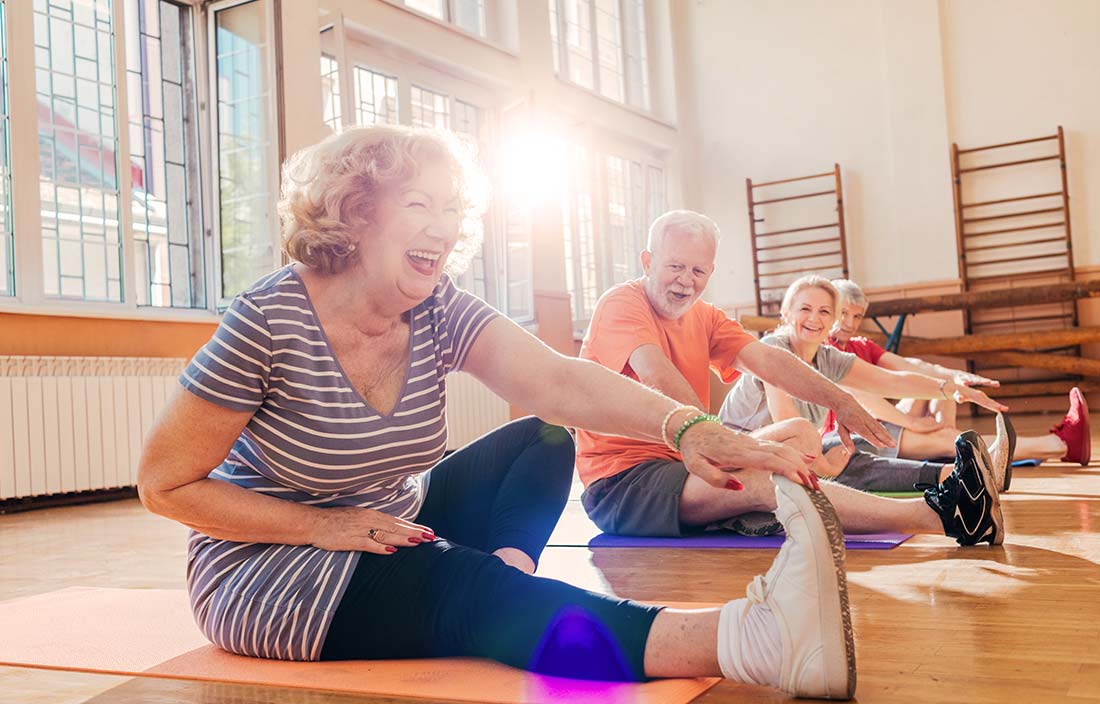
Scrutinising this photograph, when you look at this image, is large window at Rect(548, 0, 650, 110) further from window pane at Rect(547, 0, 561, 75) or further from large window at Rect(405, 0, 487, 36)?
large window at Rect(405, 0, 487, 36)

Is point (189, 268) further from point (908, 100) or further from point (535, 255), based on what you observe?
point (908, 100)

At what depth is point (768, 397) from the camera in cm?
272

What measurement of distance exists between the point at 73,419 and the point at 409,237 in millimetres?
3733

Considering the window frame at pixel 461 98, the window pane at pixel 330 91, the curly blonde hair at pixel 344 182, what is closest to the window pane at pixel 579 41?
the window frame at pixel 461 98

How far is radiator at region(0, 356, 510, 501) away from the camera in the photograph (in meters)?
4.30

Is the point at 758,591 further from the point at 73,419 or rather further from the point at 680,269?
the point at 73,419

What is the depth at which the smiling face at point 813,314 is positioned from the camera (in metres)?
2.95

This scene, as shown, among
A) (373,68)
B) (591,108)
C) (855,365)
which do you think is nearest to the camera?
(855,365)

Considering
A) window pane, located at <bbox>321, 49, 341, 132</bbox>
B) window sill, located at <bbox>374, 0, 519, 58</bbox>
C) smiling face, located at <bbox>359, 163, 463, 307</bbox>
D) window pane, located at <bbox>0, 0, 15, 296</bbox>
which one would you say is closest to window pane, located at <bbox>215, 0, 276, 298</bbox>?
window pane, located at <bbox>321, 49, 341, 132</bbox>

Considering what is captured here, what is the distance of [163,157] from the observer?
17.3 feet

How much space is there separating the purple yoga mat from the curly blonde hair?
51.0 inches

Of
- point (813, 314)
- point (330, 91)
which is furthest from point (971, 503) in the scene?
point (330, 91)

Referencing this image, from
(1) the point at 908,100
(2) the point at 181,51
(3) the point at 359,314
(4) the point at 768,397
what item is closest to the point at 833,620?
(3) the point at 359,314

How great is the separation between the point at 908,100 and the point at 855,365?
6.12 meters
